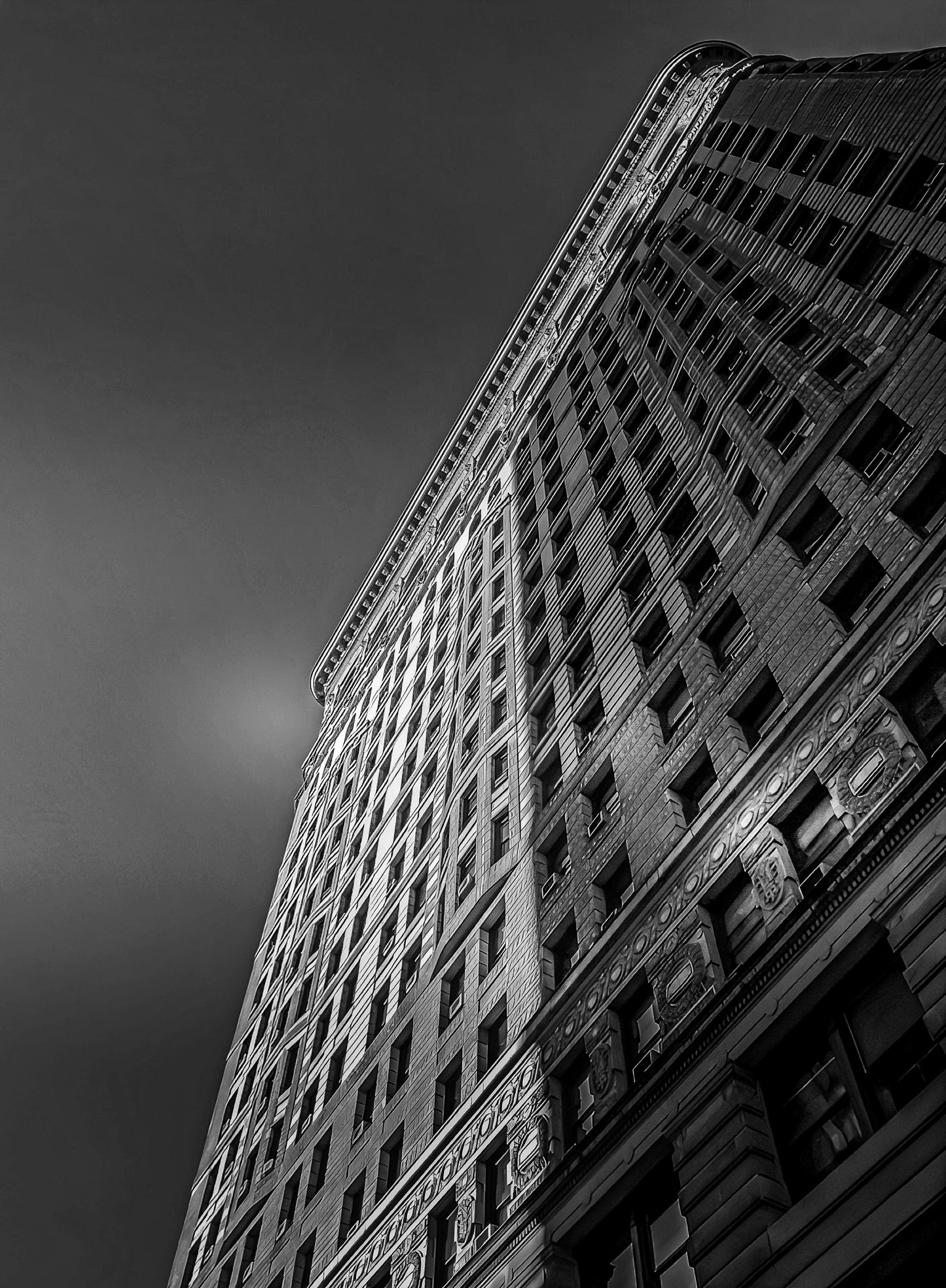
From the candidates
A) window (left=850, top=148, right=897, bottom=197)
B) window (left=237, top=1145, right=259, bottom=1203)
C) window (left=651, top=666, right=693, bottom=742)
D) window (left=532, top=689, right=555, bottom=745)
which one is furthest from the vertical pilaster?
window (left=850, top=148, right=897, bottom=197)

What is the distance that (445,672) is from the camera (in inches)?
2207

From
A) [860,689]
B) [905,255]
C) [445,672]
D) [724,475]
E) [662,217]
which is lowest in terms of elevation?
[860,689]

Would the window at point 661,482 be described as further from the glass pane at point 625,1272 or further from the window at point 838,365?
the glass pane at point 625,1272

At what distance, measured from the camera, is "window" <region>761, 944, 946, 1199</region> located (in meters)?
16.1

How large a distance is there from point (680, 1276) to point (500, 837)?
1962cm

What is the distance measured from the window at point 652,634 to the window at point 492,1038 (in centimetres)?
1075

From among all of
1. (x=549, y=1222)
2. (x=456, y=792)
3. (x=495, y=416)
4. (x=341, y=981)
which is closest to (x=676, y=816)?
(x=549, y=1222)

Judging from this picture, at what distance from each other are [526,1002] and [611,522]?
2036 centimetres

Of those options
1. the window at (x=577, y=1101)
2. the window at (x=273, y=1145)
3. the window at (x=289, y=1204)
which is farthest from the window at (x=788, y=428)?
the window at (x=273, y=1145)

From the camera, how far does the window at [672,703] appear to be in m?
29.2

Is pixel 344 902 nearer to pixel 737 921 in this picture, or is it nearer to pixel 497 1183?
pixel 497 1183

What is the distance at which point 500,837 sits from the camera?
3697 centimetres

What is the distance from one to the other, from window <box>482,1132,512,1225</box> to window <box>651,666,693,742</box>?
10.8m

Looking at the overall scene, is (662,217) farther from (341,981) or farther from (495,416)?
(341,981)
